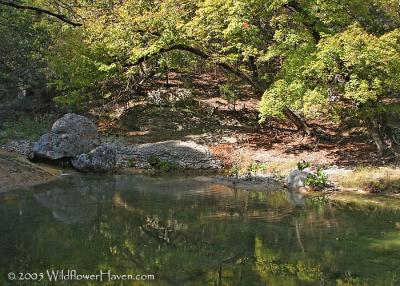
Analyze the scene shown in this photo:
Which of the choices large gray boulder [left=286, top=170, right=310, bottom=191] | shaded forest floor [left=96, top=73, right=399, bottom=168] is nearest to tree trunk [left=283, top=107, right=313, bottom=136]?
shaded forest floor [left=96, top=73, right=399, bottom=168]

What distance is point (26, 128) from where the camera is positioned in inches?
925

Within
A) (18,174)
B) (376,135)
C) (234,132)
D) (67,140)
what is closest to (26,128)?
(67,140)

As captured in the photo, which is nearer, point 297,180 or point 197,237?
point 197,237

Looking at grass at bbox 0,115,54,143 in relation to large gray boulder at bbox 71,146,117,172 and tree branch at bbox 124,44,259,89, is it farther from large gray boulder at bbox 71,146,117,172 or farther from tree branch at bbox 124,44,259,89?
tree branch at bbox 124,44,259,89

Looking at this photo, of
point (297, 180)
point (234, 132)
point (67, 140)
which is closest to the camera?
point (297, 180)

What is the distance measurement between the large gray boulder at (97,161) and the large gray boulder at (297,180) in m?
6.62

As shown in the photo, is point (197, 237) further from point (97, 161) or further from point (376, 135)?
point (376, 135)

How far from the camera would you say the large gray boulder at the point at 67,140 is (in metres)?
18.7

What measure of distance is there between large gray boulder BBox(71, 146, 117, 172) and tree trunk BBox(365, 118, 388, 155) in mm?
9726

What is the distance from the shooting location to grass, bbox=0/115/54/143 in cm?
2242

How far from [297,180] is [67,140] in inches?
346

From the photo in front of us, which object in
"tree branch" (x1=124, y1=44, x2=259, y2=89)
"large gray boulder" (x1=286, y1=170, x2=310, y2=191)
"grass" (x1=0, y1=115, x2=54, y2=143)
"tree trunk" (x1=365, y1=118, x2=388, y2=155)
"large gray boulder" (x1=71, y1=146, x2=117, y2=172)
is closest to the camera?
"large gray boulder" (x1=286, y1=170, x2=310, y2=191)

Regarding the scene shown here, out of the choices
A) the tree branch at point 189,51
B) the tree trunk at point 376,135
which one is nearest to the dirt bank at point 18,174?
the tree branch at point 189,51

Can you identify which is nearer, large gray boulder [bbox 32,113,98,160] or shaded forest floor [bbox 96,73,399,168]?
large gray boulder [bbox 32,113,98,160]
